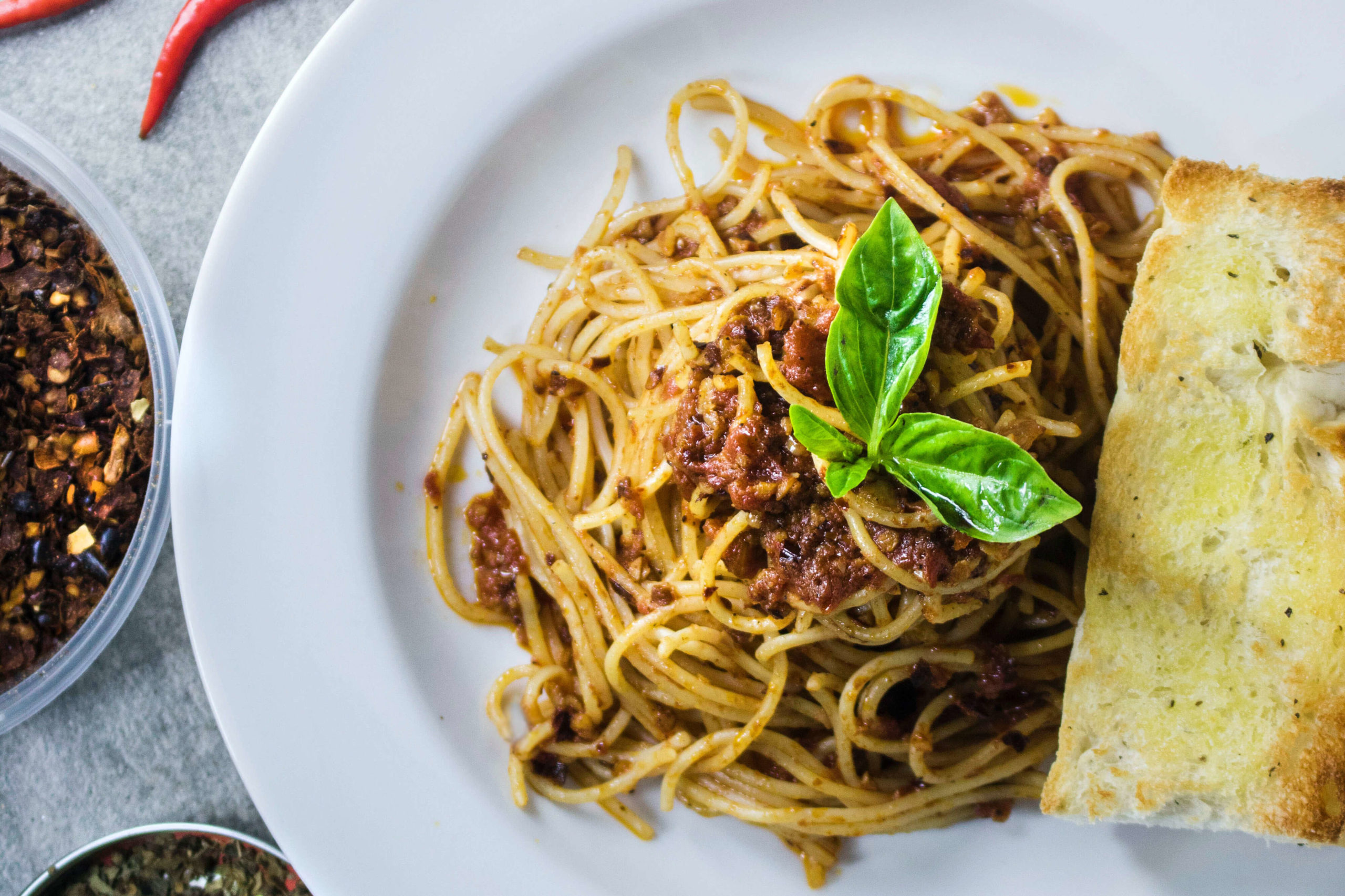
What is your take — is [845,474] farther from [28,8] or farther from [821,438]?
[28,8]

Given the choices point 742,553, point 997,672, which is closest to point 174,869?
point 742,553

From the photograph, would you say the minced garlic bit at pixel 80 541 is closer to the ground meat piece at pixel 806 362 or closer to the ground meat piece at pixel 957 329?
the ground meat piece at pixel 806 362

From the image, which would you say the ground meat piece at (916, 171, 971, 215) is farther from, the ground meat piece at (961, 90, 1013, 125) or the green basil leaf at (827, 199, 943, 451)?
the green basil leaf at (827, 199, 943, 451)

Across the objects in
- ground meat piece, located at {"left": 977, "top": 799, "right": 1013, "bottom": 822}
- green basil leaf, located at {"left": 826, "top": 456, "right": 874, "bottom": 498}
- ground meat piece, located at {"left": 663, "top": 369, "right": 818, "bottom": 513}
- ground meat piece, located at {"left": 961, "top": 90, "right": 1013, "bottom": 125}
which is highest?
ground meat piece, located at {"left": 961, "top": 90, "right": 1013, "bottom": 125}

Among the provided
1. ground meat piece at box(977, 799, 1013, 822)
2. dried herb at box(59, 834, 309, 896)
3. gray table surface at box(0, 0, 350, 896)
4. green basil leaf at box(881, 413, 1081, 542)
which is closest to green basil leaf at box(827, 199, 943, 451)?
green basil leaf at box(881, 413, 1081, 542)

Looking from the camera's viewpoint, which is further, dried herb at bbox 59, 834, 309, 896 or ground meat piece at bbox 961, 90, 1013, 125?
dried herb at bbox 59, 834, 309, 896

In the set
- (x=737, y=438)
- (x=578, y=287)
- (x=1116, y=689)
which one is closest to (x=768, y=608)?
(x=737, y=438)

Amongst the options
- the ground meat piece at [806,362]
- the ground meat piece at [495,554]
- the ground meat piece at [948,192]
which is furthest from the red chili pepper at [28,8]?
the ground meat piece at [948,192]

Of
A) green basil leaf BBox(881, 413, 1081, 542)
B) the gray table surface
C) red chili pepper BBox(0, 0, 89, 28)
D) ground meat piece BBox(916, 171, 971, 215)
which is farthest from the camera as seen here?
red chili pepper BBox(0, 0, 89, 28)

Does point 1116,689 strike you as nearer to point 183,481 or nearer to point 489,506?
point 489,506
